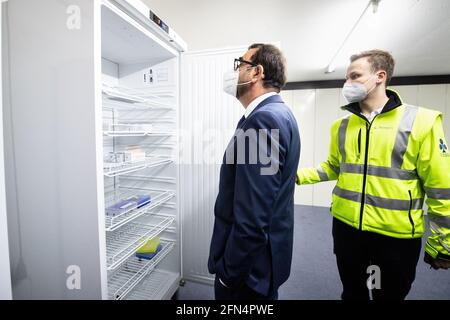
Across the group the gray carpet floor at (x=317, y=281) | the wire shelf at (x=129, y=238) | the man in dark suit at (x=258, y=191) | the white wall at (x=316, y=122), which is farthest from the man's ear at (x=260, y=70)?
the white wall at (x=316, y=122)

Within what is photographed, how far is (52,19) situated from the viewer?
0.87m

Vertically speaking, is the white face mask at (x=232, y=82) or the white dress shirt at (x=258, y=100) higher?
the white face mask at (x=232, y=82)

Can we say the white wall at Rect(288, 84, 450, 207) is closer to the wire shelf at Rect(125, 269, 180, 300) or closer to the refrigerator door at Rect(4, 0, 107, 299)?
the wire shelf at Rect(125, 269, 180, 300)

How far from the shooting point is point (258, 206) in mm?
802

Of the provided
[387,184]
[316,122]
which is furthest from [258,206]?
[316,122]

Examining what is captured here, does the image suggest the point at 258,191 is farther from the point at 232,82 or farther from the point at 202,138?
the point at 202,138

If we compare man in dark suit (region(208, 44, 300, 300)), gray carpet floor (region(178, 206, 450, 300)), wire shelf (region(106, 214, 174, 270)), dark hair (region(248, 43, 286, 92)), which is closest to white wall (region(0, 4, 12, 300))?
wire shelf (region(106, 214, 174, 270))

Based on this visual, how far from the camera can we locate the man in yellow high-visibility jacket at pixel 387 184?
1.05 m

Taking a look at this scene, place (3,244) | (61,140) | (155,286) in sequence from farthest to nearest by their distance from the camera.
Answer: (155,286) → (61,140) → (3,244)

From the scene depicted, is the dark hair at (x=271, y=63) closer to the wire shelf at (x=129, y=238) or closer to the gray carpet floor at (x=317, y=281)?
the wire shelf at (x=129, y=238)

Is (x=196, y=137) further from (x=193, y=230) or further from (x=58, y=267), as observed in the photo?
(x=58, y=267)

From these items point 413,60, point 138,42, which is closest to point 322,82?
point 413,60

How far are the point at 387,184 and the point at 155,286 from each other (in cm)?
171

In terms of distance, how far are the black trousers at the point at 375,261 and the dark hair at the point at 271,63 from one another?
974 millimetres
